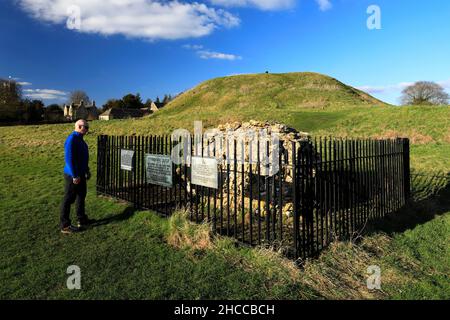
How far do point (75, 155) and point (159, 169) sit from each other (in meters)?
1.84

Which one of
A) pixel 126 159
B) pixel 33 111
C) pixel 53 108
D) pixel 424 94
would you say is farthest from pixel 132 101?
pixel 126 159

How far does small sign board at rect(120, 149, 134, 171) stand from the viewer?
28.0 ft

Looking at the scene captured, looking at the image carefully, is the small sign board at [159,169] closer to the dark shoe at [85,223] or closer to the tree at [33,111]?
the dark shoe at [85,223]

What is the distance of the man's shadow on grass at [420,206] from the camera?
737 centimetres

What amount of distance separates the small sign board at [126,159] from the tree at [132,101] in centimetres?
9427

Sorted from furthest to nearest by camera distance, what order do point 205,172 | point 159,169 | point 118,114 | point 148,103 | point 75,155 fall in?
point 148,103 → point 118,114 → point 159,169 → point 75,155 → point 205,172

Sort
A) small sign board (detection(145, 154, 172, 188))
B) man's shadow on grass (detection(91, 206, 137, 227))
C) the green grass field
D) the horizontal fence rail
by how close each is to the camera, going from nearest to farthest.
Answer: the green grass field < the horizontal fence rail < man's shadow on grass (detection(91, 206, 137, 227)) < small sign board (detection(145, 154, 172, 188))

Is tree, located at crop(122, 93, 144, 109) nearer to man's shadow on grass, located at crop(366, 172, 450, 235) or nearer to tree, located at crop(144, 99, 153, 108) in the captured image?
tree, located at crop(144, 99, 153, 108)

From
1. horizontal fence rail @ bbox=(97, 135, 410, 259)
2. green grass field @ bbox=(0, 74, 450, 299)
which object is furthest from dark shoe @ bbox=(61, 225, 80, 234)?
horizontal fence rail @ bbox=(97, 135, 410, 259)

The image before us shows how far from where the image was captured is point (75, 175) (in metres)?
6.41

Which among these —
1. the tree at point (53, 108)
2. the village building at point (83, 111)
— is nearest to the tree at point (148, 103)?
the village building at point (83, 111)

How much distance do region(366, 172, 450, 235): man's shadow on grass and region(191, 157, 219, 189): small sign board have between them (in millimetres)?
3306

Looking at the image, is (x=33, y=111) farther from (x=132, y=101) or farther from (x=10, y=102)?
(x=132, y=101)

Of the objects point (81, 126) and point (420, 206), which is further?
point (420, 206)
